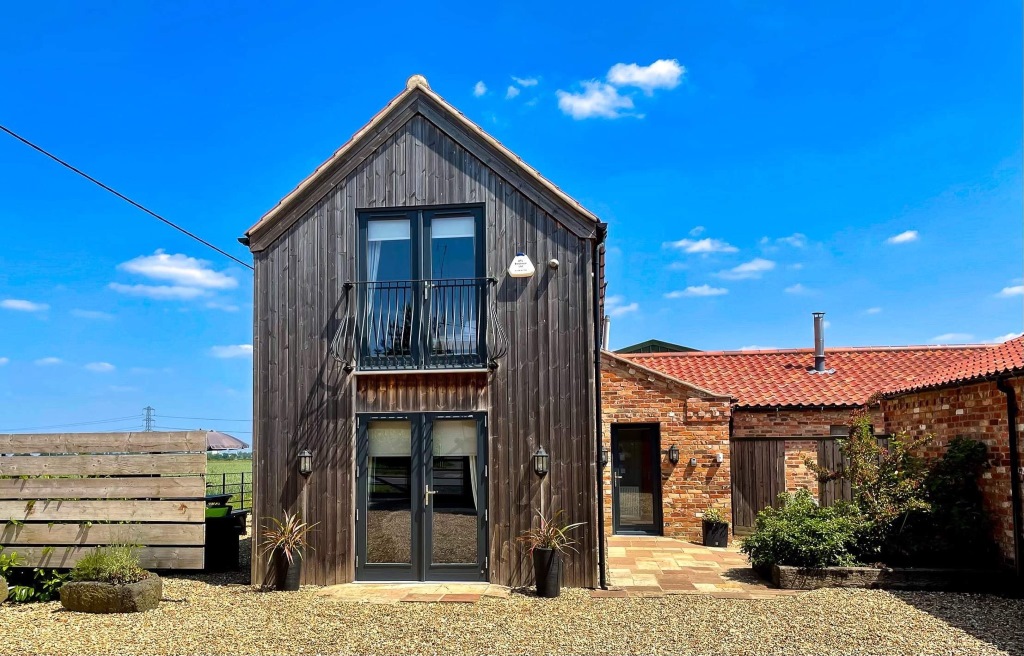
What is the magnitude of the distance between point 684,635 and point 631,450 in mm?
7385

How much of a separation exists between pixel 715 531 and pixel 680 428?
197 centimetres

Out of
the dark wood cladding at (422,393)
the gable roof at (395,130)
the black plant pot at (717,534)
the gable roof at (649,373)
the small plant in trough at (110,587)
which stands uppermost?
the gable roof at (395,130)

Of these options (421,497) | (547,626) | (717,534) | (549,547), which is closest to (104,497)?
(421,497)

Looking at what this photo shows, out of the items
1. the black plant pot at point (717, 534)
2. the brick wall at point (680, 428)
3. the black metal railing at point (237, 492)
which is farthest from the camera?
the black metal railing at point (237, 492)

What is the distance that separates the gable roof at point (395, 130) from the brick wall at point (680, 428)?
5272mm

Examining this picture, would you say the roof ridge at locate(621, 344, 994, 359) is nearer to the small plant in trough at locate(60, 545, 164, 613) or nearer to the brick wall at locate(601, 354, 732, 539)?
the brick wall at locate(601, 354, 732, 539)

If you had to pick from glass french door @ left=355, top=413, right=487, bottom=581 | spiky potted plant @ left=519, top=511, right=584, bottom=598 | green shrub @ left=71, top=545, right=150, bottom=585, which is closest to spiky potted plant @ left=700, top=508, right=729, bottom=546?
spiky potted plant @ left=519, top=511, right=584, bottom=598

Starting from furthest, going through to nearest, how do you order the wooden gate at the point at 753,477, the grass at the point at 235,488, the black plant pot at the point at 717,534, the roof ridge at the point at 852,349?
1. the roof ridge at the point at 852,349
2. the grass at the point at 235,488
3. the wooden gate at the point at 753,477
4. the black plant pot at the point at 717,534

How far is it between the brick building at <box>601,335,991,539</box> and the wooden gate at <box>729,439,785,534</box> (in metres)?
0.02

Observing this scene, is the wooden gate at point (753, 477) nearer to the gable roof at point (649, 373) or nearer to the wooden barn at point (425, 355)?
the gable roof at point (649, 373)

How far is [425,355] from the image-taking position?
9797mm

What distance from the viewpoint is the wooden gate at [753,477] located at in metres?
14.3

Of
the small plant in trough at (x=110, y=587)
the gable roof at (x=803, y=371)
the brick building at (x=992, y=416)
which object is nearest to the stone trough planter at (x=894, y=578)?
the brick building at (x=992, y=416)

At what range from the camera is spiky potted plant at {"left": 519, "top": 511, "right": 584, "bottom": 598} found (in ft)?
29.2
